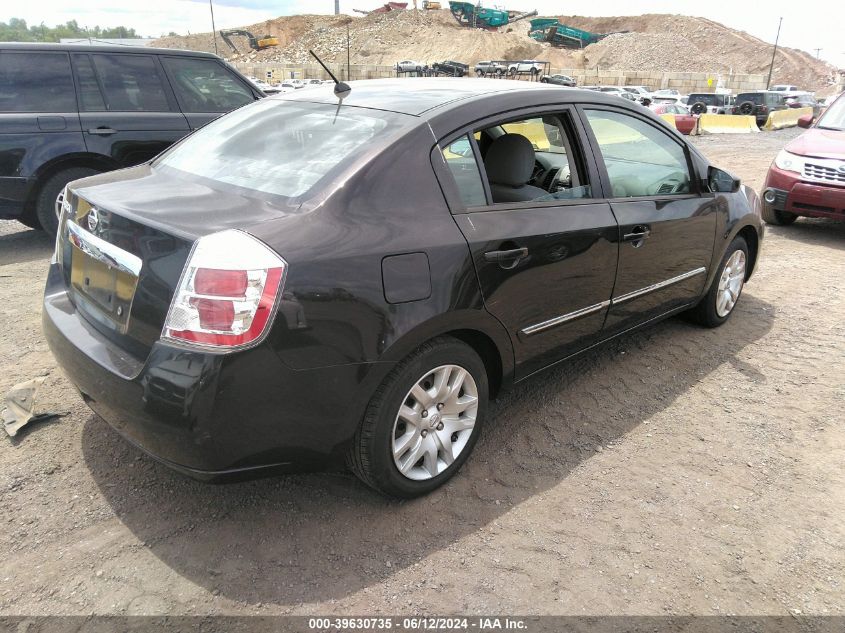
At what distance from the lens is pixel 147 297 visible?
214cm

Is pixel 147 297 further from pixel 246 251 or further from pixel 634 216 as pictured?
pixel 634 216

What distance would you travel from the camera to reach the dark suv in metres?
5.57

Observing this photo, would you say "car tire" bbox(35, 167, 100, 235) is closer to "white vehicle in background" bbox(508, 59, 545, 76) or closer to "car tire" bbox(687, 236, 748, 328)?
"car tire" bbox(687, 236, 748, 328)

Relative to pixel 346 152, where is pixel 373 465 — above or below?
below

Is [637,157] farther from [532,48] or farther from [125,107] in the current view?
[532,48]

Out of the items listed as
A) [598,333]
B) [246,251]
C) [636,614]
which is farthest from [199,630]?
[598,333]

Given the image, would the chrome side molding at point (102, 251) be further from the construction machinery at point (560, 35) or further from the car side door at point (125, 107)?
the construction machinery at point (560, 35)

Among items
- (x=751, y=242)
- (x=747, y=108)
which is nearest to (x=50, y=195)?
(x=751, y=242)

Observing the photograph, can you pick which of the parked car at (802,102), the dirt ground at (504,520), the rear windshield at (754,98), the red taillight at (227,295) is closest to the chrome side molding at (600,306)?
the dirt ground at (504,520)

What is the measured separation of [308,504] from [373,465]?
43cm

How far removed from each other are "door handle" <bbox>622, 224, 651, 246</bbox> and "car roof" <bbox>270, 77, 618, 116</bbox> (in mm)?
729

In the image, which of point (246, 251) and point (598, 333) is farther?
point (598, 333)

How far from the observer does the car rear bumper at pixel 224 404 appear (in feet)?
6.59

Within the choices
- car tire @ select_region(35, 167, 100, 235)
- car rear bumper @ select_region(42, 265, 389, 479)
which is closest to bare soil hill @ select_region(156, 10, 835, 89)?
car tire @ select_region(35, 167, 100, 235)
